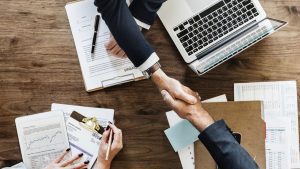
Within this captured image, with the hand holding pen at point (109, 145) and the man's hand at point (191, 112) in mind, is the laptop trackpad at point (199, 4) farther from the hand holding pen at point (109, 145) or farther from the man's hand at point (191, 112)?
the hand holding pen at point (109, 145)

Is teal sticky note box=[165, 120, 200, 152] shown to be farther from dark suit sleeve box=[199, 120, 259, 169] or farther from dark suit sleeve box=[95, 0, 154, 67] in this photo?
dark suit sleeve box=[95, 0, 154, 67]

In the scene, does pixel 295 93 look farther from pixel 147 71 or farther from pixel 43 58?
pixel 43 58

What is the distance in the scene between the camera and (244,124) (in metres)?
1.52

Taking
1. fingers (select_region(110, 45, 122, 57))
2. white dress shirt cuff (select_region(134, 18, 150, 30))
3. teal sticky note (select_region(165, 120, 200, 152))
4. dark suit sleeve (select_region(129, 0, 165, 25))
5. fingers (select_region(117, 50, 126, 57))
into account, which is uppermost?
dark suit sleeve (select_region(129, 0, 165, 25))

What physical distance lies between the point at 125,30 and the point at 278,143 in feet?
2.14

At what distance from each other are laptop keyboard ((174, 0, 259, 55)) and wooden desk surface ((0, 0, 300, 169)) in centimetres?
8

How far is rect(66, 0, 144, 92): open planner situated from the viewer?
160 cm

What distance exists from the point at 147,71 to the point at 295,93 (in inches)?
20.6

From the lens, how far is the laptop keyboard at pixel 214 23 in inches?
60.0

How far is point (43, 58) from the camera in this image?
1.63m

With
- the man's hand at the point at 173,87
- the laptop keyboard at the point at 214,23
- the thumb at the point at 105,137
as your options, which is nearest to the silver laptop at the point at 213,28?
the laptop keyboard at the point at 214,23

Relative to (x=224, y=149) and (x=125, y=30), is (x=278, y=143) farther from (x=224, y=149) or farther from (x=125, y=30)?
(x=125, y=30)

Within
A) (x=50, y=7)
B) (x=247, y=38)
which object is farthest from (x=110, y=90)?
(x=247, y=38)

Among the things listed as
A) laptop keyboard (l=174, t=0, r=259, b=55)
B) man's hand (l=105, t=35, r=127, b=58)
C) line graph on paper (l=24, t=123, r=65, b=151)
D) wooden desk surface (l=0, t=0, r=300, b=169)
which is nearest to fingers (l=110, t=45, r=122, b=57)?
man's hand (l=105, t=35, r=127, b=58)
